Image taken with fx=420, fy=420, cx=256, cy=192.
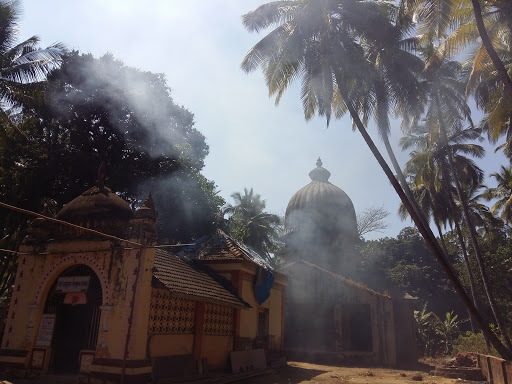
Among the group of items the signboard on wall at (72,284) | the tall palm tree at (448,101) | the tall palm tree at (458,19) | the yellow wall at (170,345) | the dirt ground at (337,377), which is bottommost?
the dirt ground at (337,377)

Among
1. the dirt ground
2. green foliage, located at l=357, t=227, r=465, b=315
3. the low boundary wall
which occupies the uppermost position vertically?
green foliage, located at l=357, t=227, r=465, b=315

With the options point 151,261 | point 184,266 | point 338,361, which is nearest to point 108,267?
point 151,261

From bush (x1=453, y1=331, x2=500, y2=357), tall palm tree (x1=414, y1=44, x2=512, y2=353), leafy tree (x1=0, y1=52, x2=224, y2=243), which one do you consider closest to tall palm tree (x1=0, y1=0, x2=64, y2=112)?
leafy tree (x1=0, y1=52, x2=224, y2=243)

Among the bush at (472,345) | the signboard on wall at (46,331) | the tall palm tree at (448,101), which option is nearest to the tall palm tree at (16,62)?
the signboard on wall at (46,331)

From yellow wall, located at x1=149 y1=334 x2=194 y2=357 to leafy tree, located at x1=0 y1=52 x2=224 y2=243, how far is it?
9621 mm

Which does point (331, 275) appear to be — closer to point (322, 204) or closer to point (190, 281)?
point (322, 204)

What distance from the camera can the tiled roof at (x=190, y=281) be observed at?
1280cm

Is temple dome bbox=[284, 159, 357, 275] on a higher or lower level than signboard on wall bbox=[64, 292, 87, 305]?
higher

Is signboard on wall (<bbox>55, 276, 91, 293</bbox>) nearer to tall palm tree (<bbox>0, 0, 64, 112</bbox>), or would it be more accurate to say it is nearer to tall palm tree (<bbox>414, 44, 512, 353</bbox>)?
tall palm tree (<bbox>0, 0, 64, 112</bbox>)

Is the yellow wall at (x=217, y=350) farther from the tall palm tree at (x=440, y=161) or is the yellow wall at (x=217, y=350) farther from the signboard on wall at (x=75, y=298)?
the tall palm tree at (x=440, y=161)

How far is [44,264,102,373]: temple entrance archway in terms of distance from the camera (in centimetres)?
1239

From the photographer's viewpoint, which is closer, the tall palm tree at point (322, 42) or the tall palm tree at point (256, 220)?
the tall palm tree at point (322, 42)

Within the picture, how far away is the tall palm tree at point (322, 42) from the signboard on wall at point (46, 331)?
35.0 feet

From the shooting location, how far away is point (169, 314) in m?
13.0
